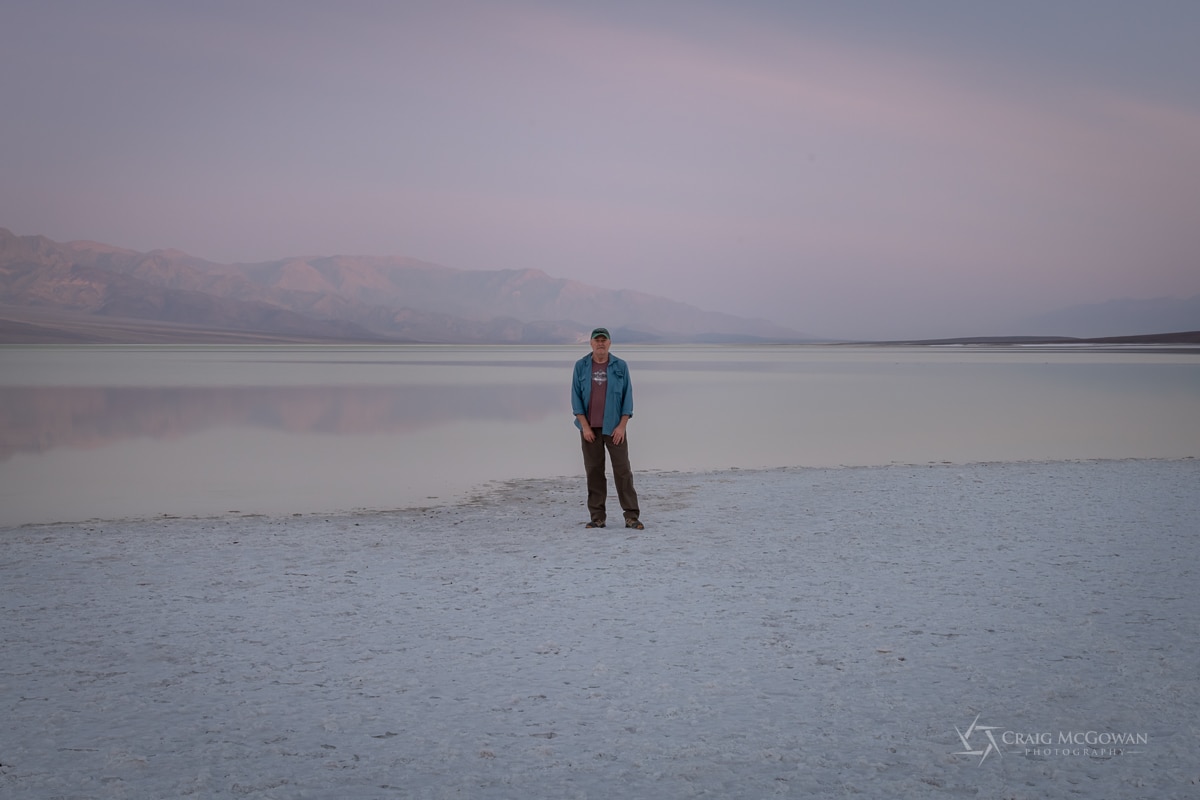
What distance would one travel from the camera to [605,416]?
841cm

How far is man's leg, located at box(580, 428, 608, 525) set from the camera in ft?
27.8

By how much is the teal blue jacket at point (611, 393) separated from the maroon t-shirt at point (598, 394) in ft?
0.10

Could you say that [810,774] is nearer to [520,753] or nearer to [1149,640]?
[520,753]

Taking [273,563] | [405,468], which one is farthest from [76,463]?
[273,563]

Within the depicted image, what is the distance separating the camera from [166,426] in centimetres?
1941

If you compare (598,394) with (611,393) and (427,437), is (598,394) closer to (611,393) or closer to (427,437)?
(611,393)

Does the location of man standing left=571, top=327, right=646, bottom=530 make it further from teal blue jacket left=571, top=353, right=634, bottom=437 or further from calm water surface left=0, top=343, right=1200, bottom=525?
calm water surface left=0, top=343, right=1200, bottom=525

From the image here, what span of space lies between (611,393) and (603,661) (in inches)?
153

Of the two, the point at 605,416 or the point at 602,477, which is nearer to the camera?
the point at 605,416

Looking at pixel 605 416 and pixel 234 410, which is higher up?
pixel 605 416

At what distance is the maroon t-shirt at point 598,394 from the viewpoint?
332 inches

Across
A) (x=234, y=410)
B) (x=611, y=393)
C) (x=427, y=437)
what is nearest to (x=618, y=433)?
(x=611, y=393)

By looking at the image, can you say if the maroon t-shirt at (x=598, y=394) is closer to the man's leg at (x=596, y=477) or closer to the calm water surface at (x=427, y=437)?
the man's leg at (x=596, y=477)

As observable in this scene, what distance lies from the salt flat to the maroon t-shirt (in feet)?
3.30
